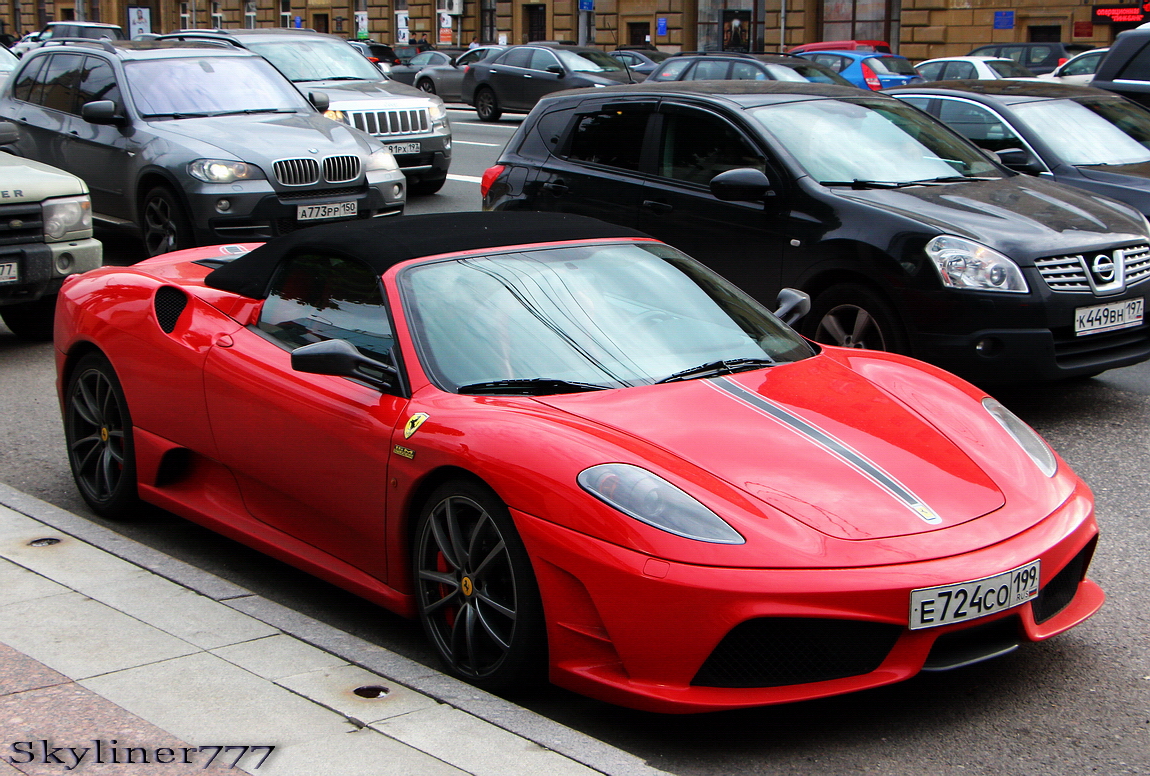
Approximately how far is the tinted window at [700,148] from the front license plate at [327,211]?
362 cm

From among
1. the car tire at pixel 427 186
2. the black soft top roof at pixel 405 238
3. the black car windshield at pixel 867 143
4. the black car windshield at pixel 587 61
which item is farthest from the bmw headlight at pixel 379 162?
the black car windshield at pixel 587 61

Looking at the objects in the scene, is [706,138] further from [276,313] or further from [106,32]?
[106,32]

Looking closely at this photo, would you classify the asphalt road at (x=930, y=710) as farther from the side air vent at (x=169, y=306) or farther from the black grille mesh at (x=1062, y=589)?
the side air vent at (x=169, y=306)

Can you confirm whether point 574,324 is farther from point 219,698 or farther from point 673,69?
Result: point 673,69

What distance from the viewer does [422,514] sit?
149 inches

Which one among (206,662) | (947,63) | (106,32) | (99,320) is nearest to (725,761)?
(206,662)

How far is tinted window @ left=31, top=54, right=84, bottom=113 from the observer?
1150cm

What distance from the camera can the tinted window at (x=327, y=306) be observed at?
4.25 m

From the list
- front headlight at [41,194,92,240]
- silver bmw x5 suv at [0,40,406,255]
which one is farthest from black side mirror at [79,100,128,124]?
front headlight at [41,194,92,240]

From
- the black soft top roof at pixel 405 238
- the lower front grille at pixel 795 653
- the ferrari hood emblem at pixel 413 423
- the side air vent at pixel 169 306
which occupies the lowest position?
the lower front grille at pixel 795 653

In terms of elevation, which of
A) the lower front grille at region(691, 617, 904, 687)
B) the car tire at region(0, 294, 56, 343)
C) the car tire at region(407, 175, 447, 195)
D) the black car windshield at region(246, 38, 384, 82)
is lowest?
the car tire at region(0, 294, 56, 343)

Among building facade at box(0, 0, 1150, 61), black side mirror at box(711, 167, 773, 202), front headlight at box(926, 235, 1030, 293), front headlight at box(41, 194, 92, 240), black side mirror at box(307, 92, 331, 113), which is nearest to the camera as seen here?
front headlight at box(926, 235, 1030, 293)

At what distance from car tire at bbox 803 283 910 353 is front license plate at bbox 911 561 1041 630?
130 inches

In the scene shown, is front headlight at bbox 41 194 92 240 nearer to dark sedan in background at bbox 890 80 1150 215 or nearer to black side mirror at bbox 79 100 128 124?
black side mirror at bbox 79 100 128 124
